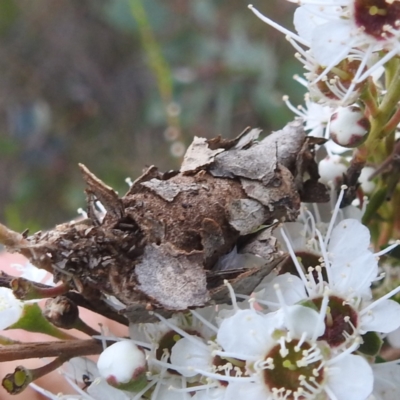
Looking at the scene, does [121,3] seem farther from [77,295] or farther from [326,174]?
[77,295]

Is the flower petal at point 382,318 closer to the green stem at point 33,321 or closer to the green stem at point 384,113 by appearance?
the green stem at point 384,113

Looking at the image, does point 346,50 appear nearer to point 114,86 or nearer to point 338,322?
point 338,322

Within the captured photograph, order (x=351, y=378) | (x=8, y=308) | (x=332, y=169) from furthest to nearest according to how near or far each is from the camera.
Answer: (x=332, y=169), (x=8, y=308), (x=351, y=378)

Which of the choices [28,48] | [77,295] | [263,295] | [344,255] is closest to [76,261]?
[77,295]

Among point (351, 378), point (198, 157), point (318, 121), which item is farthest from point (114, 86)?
point (351, 378)

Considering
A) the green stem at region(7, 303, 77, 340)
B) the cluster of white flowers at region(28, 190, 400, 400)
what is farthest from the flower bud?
the green stem at region(7, 303, 77, 340)

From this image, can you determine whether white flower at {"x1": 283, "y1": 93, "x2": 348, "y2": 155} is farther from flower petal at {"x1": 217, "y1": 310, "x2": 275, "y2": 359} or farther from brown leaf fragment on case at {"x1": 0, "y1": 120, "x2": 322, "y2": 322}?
flower petal at {"x1": 217, "y1": 310, "x2": 275, "y2": 359}
